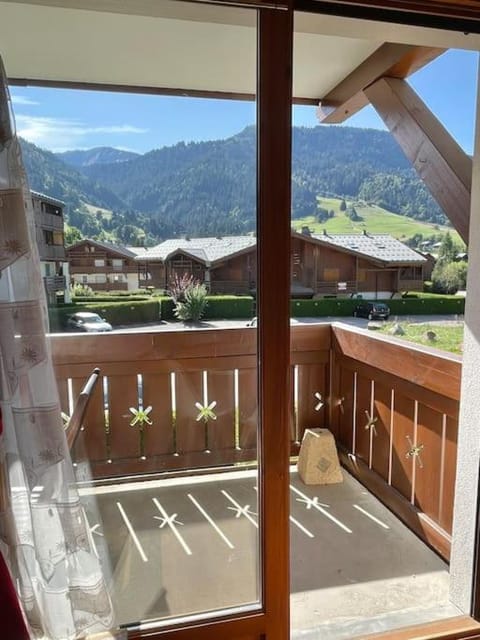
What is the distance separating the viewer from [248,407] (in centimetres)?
143

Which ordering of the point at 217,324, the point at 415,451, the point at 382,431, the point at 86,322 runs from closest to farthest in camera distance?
the point at 86,322 → the point at 217,324 → the point at 415,451 → the point at 382,431

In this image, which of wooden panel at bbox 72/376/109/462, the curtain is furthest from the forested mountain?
wooden panel at bbox 72/376/109/462

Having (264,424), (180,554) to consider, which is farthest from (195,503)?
(264,424)

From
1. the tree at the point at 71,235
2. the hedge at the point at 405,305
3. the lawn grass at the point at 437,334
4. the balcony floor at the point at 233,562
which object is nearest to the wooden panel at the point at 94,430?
the balcony floor at the point at 233,562

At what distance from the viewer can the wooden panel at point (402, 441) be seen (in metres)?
2.16

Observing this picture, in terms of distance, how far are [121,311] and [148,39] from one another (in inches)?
32.3

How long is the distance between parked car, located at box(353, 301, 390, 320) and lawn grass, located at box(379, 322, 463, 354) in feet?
0.31

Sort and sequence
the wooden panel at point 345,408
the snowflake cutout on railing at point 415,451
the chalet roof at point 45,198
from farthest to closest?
the wooden panel at point 345,408 < the snowflake cutout on railing at point 415,451 < the chalet roof at point 45,198

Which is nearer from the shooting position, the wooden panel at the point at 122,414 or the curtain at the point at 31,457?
the curtain at the point at 31,457

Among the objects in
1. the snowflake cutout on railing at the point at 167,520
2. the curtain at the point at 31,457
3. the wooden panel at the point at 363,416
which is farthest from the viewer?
the wooden panel at the point at 363,416

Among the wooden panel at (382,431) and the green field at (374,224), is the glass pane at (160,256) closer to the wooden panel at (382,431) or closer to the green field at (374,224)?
the green field at (374,224)

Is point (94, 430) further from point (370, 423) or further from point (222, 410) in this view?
point (370, 423)

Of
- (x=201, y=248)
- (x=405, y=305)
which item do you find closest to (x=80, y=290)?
(x=201, y=248)

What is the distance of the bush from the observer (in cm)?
142
